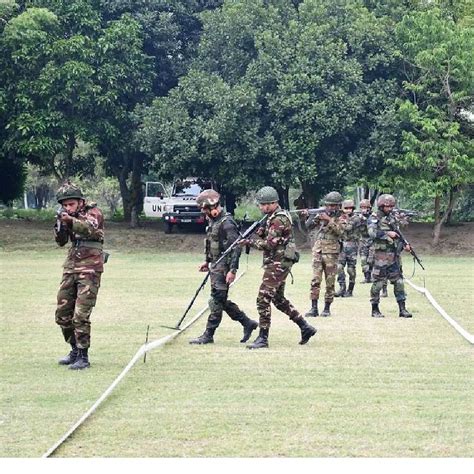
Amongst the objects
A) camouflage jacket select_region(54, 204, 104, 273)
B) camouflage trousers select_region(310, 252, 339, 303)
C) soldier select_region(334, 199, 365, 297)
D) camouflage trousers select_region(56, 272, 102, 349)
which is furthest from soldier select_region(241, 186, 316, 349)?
soldier select_region(334, 199, 365, 297)

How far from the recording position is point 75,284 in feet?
36.8

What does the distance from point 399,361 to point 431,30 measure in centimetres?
2829

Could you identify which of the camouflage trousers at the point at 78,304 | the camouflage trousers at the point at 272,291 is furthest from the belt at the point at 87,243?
the camouflage trousers at the point at 272,291

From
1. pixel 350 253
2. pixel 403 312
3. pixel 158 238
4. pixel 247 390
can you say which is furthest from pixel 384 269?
pixel 158 238

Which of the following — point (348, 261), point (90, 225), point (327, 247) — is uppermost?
point (90, 225)

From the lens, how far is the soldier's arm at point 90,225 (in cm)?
1086

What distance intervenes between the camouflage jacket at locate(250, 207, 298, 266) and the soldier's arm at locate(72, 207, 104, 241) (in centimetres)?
210

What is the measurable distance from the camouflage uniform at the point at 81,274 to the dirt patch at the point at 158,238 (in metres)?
26.4

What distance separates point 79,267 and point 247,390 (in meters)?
2.40

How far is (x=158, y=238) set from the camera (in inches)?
1574

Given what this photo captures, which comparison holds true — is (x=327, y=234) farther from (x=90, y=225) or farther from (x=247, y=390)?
(x=247, y=390)

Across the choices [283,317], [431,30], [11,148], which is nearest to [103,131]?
[11,148]

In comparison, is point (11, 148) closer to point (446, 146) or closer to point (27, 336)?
point (446, 146)

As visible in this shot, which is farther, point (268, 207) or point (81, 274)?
point (268, 207)
